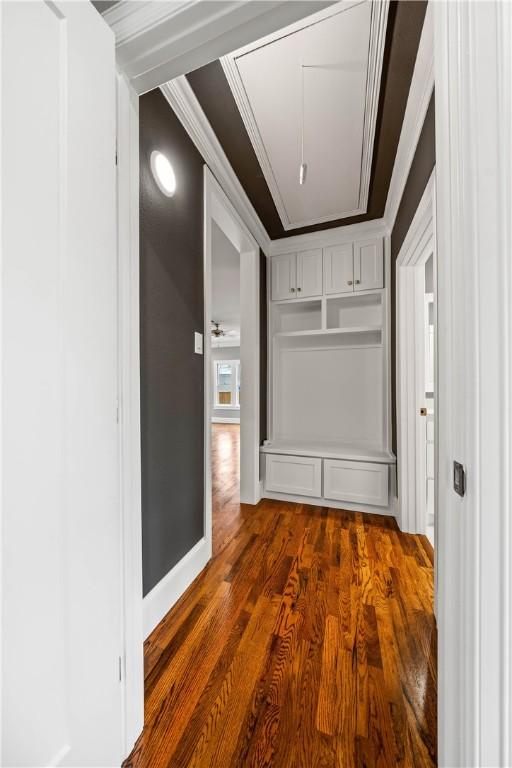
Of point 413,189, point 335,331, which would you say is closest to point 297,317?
point 335,331

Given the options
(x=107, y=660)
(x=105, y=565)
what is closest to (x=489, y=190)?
(x=105, y=565)

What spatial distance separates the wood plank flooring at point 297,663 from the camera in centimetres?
93

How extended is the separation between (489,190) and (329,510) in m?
2.71

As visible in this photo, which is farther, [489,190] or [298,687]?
[298,687]

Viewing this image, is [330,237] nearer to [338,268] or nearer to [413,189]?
[338,268]

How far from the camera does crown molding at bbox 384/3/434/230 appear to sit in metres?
1.21

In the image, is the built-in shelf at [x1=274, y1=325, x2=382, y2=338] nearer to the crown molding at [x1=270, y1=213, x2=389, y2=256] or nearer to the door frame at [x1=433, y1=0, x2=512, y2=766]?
the crown molding at [x1=270, y1=213, x2=389, y2=256]

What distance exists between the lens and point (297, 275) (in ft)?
10.2

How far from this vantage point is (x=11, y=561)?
54cm

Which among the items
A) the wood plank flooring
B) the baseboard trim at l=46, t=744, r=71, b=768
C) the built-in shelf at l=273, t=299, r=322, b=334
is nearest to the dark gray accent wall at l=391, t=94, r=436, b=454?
the built-in shelf at l=273, t=299, r=322, b=334

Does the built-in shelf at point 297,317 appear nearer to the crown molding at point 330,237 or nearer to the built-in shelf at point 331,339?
the built-in shelf at point 331,339

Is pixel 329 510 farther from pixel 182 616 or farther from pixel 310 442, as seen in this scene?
pixel 182 616

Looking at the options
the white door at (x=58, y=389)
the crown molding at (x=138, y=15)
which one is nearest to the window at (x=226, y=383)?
the crown molding at (x=138, y=15)

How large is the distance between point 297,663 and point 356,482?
1661 millimetres
